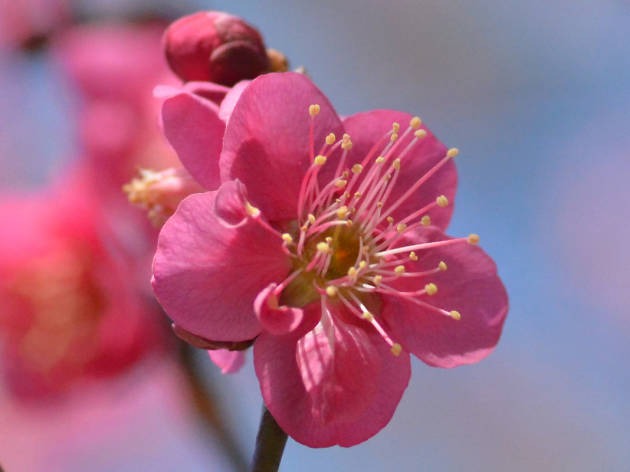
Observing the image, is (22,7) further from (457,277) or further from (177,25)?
(457,277)

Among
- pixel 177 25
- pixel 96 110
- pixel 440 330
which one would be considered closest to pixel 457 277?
pixel 440 330

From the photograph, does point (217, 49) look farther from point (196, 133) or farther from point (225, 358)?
point (225, 358)

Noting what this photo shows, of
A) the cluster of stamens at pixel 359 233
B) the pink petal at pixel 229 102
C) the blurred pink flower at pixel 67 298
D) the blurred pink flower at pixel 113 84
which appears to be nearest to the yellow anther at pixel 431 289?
the cluster of stamens at pixel 359 233

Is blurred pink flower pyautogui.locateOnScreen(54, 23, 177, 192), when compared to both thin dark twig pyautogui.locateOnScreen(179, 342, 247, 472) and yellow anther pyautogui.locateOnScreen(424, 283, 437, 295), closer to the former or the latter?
thin dark twig pyautogui.locateOnScreen(179, 342, 247, 472)

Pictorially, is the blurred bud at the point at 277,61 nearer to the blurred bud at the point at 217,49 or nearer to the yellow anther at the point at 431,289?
the blurred bud at the point at 217,49

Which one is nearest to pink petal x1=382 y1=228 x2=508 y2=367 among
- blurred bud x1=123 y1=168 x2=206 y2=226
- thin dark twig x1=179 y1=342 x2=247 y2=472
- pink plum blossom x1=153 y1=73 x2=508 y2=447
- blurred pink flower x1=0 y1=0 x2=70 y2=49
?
pink plum blossom x1=153 y1=73 x2=508 y2=447

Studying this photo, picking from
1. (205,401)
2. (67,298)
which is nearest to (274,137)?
(205,401)
